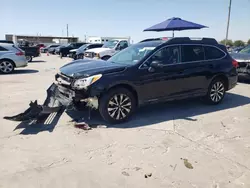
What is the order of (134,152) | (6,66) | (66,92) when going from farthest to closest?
(6,66) < (66,92) < (134,152)

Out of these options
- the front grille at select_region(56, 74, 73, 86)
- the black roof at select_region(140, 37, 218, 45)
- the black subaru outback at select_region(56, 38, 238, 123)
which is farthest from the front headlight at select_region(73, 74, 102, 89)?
the black roof at select_region(140, 37, 218, 45)

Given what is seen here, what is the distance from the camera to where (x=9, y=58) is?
40.2 feet

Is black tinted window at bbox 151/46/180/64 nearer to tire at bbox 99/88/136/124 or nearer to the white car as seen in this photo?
tire at bbox 99/88/136/124

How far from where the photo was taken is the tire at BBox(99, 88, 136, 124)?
472 centimetres

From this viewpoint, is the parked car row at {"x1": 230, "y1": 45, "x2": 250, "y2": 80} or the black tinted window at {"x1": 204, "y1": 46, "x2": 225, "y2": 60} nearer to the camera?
the black tinted window at {"x1": 204, "y1": 46, "x2": 225, "y2": 60}

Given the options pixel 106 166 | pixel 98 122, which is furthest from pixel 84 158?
pixel 98 122

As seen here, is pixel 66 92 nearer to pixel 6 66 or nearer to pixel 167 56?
pixel 167 56

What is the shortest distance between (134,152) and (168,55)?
2612 mm

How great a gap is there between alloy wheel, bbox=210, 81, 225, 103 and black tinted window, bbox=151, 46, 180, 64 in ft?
4.85

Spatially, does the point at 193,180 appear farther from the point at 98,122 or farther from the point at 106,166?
the point at 98,122

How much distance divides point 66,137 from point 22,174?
1.23 m

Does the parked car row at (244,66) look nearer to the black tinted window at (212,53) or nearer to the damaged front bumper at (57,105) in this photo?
the black tinted window at (212,53)

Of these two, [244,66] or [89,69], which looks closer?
[89,69]

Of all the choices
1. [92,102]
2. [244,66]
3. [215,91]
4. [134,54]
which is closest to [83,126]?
[92,102]
